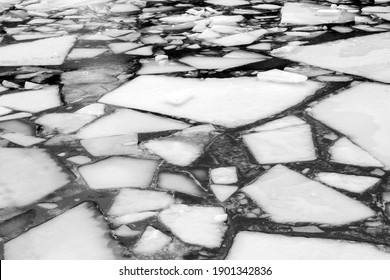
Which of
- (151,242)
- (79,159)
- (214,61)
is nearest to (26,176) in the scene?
(79,159)

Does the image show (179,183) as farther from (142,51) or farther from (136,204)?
(142,51)

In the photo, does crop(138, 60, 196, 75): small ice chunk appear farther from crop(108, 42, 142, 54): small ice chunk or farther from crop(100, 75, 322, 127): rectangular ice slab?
crop(108, 42, 142, 54): small ice chunk

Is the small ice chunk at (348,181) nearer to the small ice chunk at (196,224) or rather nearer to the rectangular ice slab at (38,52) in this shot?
the small ice chunk at (196,224)

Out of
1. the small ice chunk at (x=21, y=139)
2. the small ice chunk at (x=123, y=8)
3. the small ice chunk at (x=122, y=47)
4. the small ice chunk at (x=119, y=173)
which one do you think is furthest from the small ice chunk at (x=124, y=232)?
the small ice chunk at (x=123, y=8)

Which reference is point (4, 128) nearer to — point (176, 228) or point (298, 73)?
point (176, 228)

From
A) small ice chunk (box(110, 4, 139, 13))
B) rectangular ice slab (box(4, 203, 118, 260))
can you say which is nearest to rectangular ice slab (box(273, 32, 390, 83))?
rectangular ice slab (box(4, 203, 118, 260))
